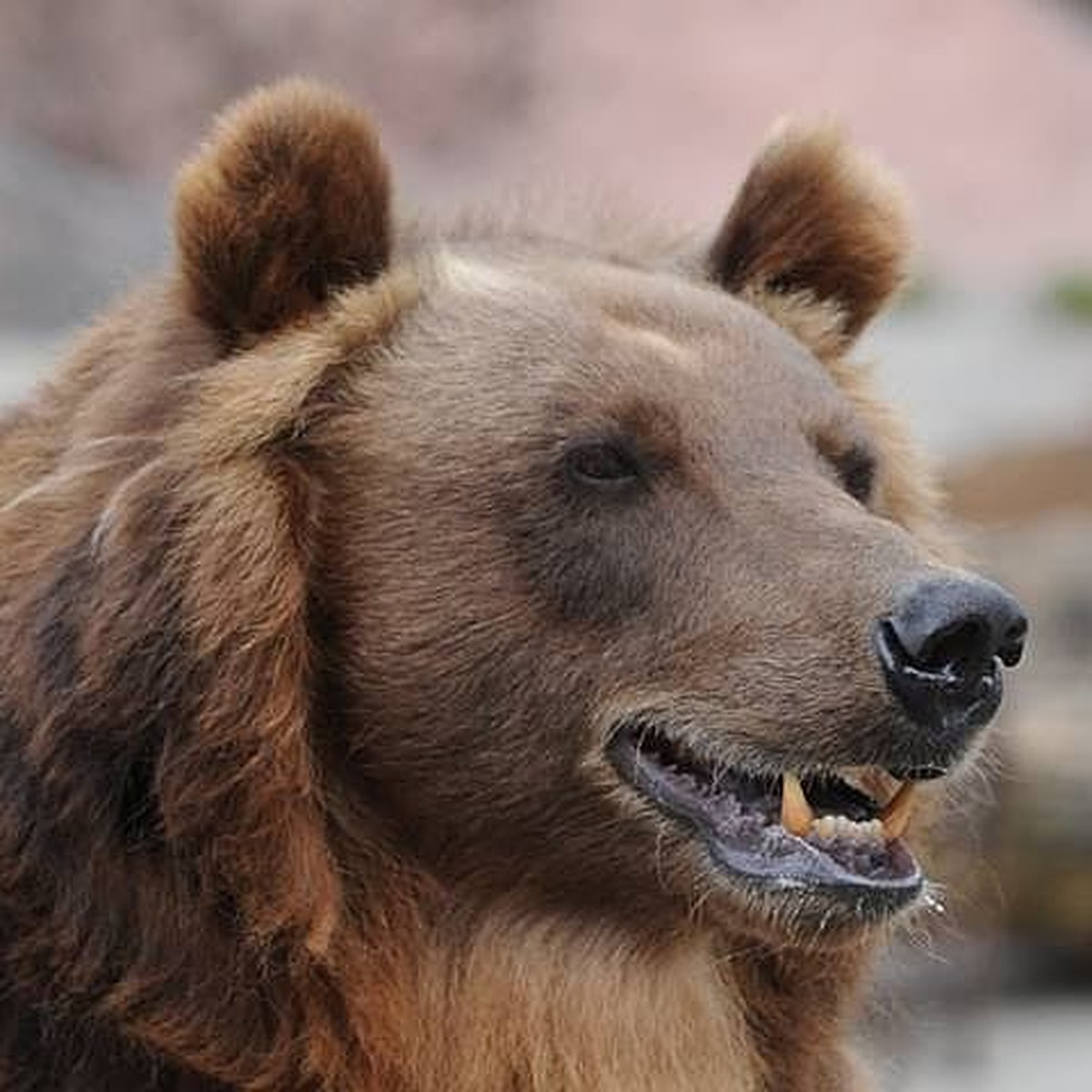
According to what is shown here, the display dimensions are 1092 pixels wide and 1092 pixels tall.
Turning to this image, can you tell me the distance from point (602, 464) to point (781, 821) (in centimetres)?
51

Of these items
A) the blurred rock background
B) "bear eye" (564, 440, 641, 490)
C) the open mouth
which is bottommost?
the blurred rock background

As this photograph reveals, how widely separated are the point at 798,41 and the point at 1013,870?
1005 centimetres

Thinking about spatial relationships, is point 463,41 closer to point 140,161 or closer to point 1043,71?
point 140,161

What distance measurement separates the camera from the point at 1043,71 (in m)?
24.7

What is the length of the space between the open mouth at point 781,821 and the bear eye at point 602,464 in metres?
0.31

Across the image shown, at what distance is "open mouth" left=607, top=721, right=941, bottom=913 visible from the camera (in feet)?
14.2

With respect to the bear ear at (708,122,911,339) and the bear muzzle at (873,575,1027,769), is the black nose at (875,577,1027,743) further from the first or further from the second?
the bear ear at (708,122,911,339)

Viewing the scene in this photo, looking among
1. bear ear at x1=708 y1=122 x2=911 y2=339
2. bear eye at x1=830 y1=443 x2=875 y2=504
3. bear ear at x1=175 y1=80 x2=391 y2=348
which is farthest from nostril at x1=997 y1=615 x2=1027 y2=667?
bear ear at x1=175 y1=80 x2=391 y2=348

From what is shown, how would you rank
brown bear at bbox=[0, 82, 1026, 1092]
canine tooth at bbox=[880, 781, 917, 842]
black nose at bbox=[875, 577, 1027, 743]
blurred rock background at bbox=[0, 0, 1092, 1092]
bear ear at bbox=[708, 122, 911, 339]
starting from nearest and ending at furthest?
black nose at bbox=[875, 577, 1027, 743], brown bear at bbox=[0, 82, 1026, 1092], canine tooth at bbox=[880, 781, 917, 842], bear ear at bbox=[708, 122, 911, 339], blurred rock background at bbox=[0, 0, 1092, 1092]

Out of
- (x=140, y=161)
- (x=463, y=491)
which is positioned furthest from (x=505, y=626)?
(x=140, y=161)

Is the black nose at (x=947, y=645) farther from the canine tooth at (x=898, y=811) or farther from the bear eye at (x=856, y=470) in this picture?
the bear eye at (x=856, y=470)

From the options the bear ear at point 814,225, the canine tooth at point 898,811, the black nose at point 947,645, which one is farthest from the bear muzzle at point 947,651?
the bear ear at point 814,225

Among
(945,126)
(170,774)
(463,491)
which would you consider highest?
(463,491)

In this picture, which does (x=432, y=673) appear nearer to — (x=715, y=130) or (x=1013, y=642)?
(x=1013, y=642)
